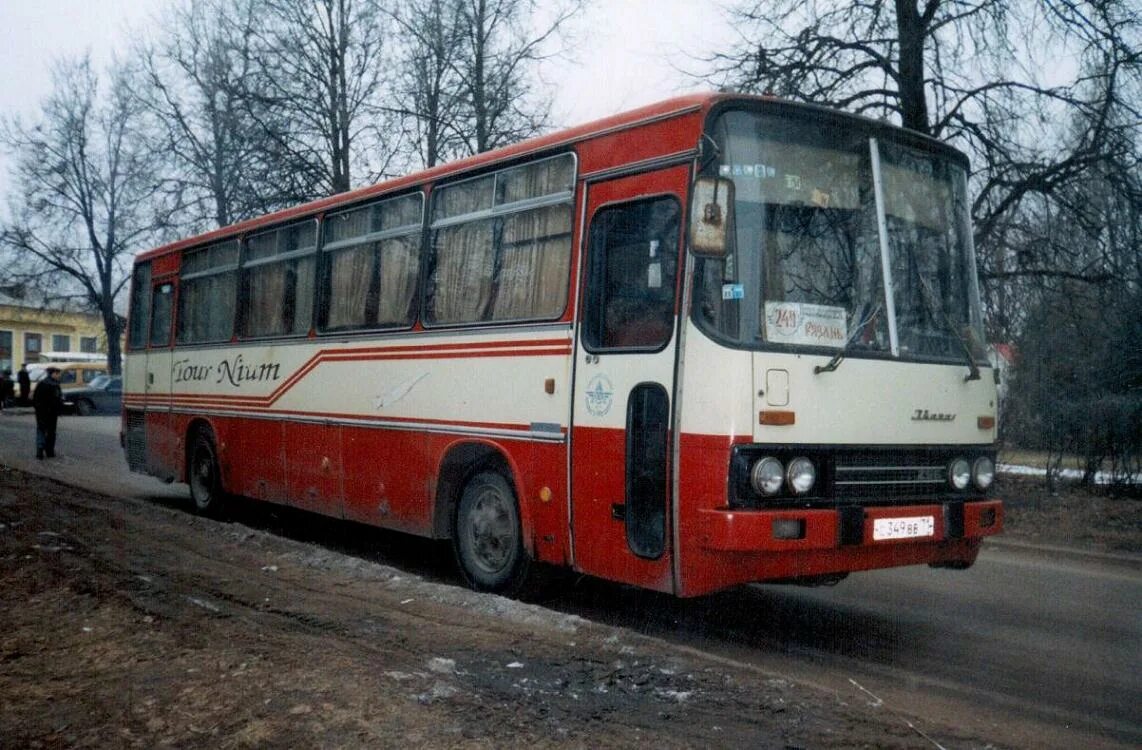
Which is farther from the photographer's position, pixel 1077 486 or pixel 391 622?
pixel 1077 486

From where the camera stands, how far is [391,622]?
6.73 metres


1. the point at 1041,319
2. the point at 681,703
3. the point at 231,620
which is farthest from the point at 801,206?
the point at 1041,319

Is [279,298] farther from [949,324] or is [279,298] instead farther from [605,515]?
[949,324]

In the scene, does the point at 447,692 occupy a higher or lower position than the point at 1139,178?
lower

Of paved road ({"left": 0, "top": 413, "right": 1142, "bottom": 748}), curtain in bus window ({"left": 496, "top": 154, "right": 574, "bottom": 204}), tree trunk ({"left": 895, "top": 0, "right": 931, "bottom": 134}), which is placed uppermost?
tree trunk ({"left": 895, "top": 0, "right": 931, "bottom": 134})

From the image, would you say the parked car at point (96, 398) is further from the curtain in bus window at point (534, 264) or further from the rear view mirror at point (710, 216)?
the rear view mirror at point (710, 216)

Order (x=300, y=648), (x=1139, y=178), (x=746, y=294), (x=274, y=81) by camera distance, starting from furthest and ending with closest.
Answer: (x=274, y=81) → (x=1139, y=178) → (x=746, y=294) → (x=300, y=648)

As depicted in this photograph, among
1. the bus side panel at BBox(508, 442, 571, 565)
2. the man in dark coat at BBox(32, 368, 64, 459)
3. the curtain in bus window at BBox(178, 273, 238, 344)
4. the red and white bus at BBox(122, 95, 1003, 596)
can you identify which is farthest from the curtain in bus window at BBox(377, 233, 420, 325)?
the man in dark coat at BBox(32, 368, 64, 459)

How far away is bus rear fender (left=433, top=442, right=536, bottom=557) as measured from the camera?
26.4ft

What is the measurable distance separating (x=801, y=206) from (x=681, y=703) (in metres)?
2.94

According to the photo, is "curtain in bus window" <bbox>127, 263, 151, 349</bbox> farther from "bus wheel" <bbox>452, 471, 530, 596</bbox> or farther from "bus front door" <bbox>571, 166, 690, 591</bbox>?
"bus front door" <bbox>571, 166, 690, 591</bbox>

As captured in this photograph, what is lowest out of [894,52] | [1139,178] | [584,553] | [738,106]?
[584,553]

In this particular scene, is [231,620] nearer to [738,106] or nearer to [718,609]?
[718,609]

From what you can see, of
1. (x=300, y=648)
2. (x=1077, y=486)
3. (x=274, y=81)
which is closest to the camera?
(x=300, y=648)
